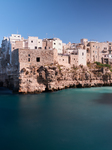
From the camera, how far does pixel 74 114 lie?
51.0 feet

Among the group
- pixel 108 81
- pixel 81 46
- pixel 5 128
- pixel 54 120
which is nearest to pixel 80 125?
pixel 54 120

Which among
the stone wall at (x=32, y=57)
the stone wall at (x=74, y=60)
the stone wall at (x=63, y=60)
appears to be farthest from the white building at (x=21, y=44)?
the stone wall at (x=74, y=60)

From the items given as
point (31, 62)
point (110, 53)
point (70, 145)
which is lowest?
point (70, 145)

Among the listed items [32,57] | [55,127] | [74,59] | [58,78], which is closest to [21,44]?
[32,57]

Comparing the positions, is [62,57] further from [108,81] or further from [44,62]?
[108,81]

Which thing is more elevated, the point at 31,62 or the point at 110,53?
the point at 110,53

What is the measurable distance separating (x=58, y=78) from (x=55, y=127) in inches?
679

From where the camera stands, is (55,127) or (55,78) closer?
(55,127)

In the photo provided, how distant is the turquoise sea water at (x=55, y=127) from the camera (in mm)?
9945

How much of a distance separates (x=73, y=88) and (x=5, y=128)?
21710 millimetres

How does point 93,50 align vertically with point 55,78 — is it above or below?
above

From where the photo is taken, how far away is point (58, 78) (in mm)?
29312

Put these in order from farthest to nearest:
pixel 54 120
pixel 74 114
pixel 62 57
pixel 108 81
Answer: pixel 108 81
pixel 62 57
pixel 74 114
pixel 54 120

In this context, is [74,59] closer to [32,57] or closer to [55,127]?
[32,57]
